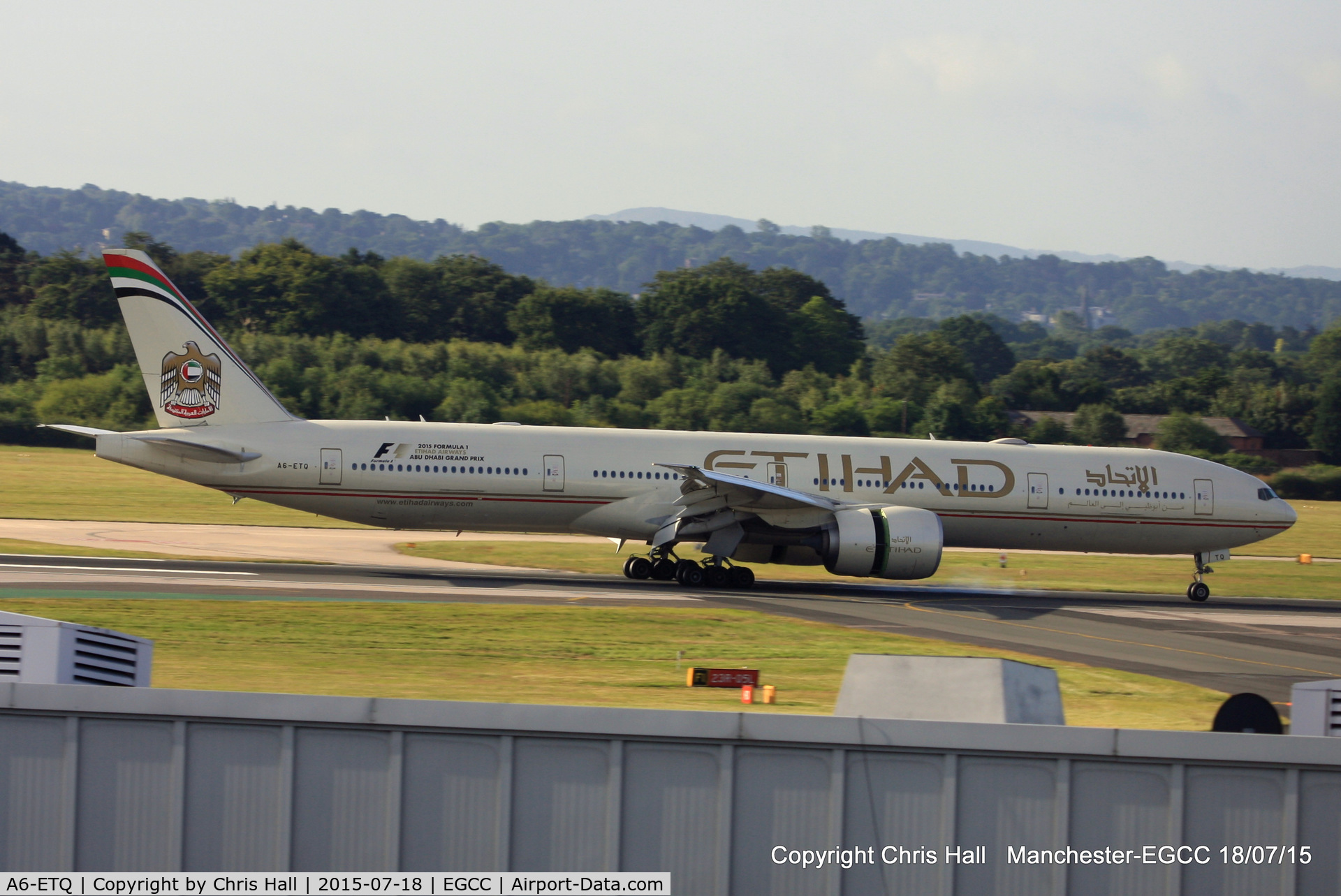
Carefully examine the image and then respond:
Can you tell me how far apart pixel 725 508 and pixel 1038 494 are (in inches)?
308

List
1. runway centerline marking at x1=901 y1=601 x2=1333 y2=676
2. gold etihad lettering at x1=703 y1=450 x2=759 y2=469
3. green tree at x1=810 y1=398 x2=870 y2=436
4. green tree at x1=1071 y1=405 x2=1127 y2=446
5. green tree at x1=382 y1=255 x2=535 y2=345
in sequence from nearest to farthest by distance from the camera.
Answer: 1. runway centerline marking at x1=901 y1=601 x2=1333 y2=676
2. gold etihad lettering at x1=703 y1=450 x2=759 y2=469
3. green tree at x1=810 y1=398 x2=870 y2=436
4. green tree at x1=1071 y1=405 x2=1127 y2=446
5. green tree at x1=382 y1=255 x2=535 y2=345

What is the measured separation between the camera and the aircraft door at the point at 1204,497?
31203mm

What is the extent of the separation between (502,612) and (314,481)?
7154mm

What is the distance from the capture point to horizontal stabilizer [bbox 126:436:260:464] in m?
27.4

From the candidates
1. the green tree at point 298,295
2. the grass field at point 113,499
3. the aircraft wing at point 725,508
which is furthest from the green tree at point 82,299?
the aircraft wing at point 725,508

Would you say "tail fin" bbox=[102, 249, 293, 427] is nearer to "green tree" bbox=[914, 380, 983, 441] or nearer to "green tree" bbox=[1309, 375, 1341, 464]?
"green tree" bbox=[914, 380, 983, 441]

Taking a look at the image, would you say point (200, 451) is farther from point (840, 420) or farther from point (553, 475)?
Result: point (840, 420)

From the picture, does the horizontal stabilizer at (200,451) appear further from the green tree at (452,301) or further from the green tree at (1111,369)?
the green tree at (1111,369)

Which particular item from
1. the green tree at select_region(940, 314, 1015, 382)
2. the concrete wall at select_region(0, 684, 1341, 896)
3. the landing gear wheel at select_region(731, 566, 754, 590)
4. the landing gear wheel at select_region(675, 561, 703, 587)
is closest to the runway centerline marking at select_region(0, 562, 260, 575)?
the landing gear wheel at select_region(675, 561, 703, 587)

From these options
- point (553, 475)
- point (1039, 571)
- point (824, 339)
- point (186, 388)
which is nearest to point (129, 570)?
point (186, 388)

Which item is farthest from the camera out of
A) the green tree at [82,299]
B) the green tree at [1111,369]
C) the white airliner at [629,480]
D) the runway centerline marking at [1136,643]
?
the green tree at [1111,369]

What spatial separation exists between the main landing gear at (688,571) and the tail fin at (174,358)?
369 inches

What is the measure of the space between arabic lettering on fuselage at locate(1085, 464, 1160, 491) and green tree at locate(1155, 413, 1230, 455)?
47.4 m

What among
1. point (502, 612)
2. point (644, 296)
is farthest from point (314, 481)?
point (644, 296)
